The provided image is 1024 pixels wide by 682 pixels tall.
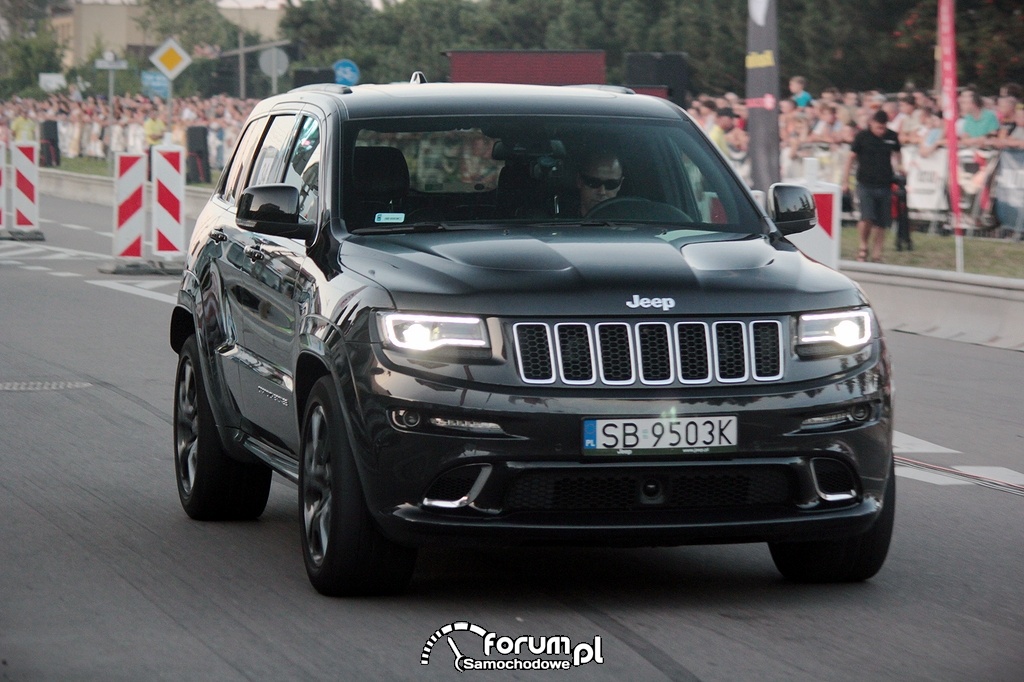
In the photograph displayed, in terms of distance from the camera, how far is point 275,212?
6.88 metres

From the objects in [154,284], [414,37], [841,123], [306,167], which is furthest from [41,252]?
[414,37]

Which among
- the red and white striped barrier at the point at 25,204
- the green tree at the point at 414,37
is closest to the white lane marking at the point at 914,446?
the red and white striped barrier at the point at 25,204

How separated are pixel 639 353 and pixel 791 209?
168 centimetres

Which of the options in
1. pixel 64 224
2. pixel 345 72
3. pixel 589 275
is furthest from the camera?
pixel 345 72

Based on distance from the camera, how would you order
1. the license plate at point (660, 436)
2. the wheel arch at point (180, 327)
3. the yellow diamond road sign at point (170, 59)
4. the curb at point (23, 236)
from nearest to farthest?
the license plate at point (660, 436), the wheel arch at point (180, 327), the curb at point (23, 236), the yellow diamond road sign at point (170, 59)

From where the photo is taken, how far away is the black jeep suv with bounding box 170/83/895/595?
19.3 ft

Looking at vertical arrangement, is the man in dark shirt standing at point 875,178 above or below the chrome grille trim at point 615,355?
below

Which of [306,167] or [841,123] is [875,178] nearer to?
[841,123]

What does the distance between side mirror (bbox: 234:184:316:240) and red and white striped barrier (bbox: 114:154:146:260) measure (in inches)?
591

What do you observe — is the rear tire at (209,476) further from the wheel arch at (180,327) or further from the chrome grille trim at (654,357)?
the chrome grille trim at (654,357)

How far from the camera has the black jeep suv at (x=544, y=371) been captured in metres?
5.88

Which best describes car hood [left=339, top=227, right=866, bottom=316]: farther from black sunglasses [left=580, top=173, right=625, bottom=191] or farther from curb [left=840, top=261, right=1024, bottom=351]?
curb [left=840, top=261, right=1024, bottom=351]

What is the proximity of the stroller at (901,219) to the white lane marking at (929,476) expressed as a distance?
1317 centimetres

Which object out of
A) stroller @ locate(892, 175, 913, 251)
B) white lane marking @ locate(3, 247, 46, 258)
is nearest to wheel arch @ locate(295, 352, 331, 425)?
stroller @ locate(892, 175, 913, 251)
